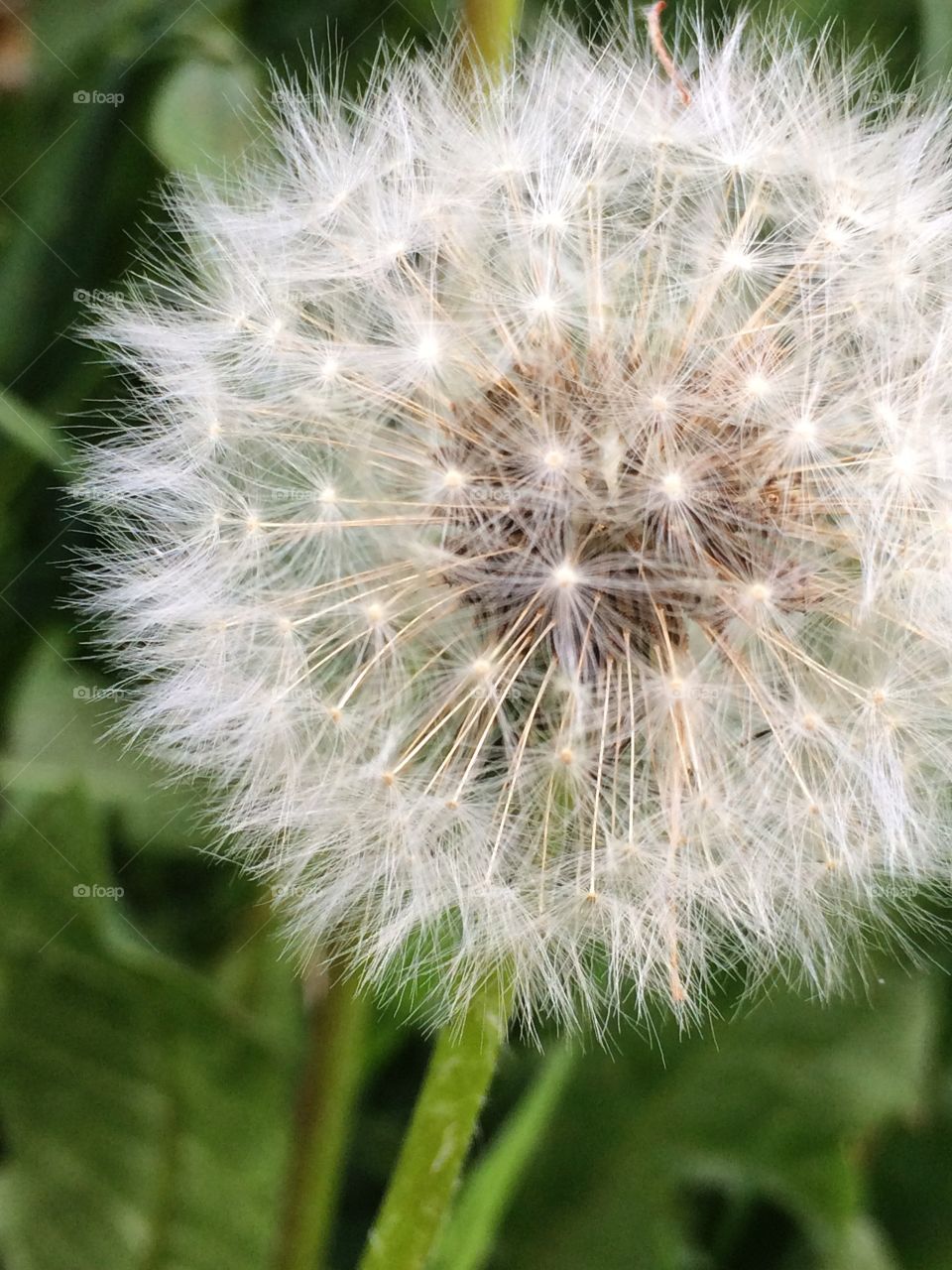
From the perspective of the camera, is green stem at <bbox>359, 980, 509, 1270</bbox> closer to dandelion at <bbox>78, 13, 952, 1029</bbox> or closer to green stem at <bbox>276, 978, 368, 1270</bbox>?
dandelion at <bbox>78, 13, 952, 1029</bbox>

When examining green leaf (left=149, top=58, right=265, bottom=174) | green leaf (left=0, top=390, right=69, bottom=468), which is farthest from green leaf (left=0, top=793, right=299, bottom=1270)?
green leaf (left=149, top=58, right=265, bottom=174)

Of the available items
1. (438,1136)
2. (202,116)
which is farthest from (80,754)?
(202,116)

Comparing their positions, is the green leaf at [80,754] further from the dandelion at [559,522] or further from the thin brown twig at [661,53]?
the thin brown twig at [661,53]

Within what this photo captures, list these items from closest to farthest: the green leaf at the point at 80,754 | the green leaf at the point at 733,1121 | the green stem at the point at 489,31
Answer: the green stem at the point at 489,31
the green leaf at the point at 80,754
the green leaf at the point at 733,1121

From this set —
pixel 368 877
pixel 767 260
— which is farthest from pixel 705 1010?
pixel 767 260

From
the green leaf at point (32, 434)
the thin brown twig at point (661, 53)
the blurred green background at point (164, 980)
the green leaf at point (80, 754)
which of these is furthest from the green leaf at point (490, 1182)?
the thin brown twig at point (661, 53)

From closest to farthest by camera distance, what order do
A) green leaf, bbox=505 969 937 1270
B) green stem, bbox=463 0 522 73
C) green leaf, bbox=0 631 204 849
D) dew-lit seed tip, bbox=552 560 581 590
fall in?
dew-lit seed tip, bbox=552 560 581 590 → green stem, bbox=463 0 522 73 → green leaf, bbox=0 631 204 849 → green leaf, bbox=505 969 937 1270
